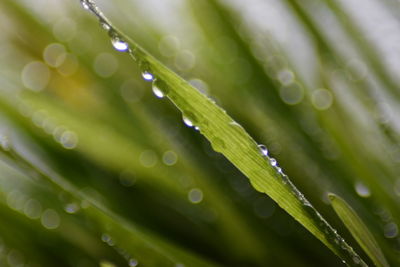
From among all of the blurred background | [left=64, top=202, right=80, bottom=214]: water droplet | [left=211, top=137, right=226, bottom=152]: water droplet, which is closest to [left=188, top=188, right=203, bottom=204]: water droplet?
the blurred background

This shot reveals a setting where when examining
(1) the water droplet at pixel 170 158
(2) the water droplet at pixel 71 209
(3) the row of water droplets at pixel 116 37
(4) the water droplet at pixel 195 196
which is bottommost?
(2) the water droplet at pixel 71 209

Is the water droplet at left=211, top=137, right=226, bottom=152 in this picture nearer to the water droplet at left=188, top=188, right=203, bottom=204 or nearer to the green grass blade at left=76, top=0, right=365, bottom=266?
the green grass blade at left=76, top=0, right=365, bottom=266

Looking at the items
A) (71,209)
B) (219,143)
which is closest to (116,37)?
(219,143)

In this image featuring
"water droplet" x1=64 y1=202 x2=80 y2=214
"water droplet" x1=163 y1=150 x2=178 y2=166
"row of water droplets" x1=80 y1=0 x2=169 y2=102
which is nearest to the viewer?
"row of water droplets" x1=80 y1=0 x2=169 y2=102

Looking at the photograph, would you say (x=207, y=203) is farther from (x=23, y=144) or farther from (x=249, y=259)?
(x=23, y=144)

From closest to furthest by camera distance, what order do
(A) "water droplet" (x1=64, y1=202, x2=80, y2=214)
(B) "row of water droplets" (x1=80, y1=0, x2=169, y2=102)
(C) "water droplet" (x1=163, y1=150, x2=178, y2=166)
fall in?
(B) "row of water droplets" (x1=80, y1=0, x2=169, y2=102)
(A) "water droplet" (x1=64, y1=202, x2=80, y2=214)
(C) "water droplet" (x1=163, y1=150, x2=178, y2=166)

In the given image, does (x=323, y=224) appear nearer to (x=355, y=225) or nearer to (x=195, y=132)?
(x=355, y=225)

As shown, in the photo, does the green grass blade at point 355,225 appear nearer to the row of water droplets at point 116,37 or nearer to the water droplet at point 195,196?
the row of water droplets at point 116,37

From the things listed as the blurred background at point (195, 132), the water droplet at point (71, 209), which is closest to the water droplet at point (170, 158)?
the blurred background at point (195, 132)
